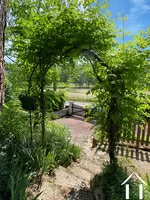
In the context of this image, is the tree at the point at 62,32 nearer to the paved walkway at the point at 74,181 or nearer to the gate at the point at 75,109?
the paved walkway at the point at 74,181

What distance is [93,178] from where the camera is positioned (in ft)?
8.30

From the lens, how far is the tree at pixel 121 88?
2158 millimetres

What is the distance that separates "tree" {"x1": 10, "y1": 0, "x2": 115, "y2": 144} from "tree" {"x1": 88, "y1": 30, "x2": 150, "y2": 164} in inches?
11.5

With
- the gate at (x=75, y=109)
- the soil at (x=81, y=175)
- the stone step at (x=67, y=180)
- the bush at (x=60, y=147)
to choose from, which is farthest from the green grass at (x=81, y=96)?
the stone step at (x=67, y=180)

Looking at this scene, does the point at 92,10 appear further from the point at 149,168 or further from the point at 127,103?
the point at 149,168

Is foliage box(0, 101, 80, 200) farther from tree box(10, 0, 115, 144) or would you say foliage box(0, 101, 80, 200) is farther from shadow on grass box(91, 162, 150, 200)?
tree box(10, 0, 115, 144)

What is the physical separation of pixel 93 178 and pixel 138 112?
111cm

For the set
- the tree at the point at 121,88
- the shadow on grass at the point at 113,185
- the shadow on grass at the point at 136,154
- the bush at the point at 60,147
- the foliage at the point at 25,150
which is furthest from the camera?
the shadow on grass at the point at 136,154

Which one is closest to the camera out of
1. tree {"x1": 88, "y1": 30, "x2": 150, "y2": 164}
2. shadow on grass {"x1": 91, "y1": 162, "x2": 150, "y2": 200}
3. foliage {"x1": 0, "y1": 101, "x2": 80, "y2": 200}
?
shadow on grass {"x1": 91, "y1": 162, "x2": 150, "y2": 200}

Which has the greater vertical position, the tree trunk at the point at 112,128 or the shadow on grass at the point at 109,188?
the tree trunk at the point at 112,128

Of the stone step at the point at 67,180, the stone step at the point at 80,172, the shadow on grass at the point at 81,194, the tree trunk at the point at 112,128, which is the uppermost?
the tree trunk at the point at 112,128

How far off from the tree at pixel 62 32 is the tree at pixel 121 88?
0.29 meters

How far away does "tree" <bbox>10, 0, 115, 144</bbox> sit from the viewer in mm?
2354

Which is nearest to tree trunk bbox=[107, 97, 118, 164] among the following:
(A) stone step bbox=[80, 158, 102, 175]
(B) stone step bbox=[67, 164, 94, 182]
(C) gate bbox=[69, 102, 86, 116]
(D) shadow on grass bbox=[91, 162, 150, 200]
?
(D) shadow on grass bbox=[91, 162, 150, 200]
